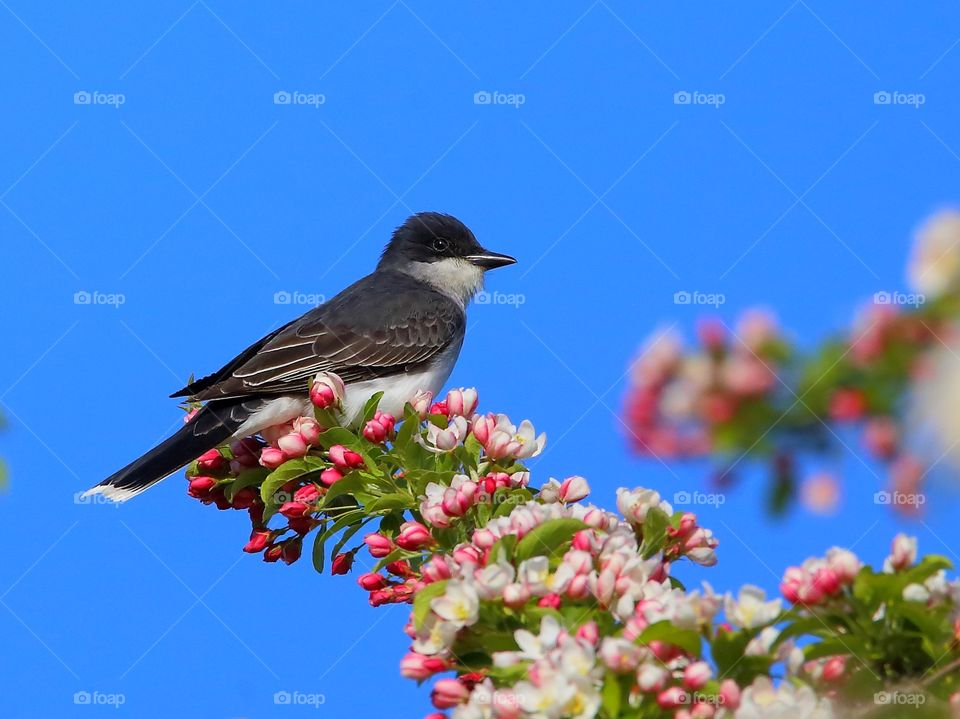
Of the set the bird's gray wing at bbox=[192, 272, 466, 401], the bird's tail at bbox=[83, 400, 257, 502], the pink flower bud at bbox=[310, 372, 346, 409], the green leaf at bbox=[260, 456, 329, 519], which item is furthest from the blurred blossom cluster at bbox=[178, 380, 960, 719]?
the bird's gray wing at bbox=[192, 272, 466, 401]

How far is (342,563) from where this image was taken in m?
4.63

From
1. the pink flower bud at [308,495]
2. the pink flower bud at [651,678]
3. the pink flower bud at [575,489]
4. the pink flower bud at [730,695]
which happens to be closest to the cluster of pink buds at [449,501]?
the pink flower bud at [575,489]

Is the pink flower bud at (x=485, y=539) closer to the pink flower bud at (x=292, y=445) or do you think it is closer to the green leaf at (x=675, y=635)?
the green leaf at (x=675, y=635)

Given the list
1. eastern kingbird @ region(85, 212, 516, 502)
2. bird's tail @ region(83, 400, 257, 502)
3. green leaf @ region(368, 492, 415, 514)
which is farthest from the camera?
eastern kingbird @ region(85, 212, 516, 502)

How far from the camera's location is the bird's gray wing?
21.0 feet

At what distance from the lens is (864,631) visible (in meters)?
2.82

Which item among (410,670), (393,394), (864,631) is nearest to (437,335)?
(393,394)

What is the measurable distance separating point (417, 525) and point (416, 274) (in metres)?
4.65

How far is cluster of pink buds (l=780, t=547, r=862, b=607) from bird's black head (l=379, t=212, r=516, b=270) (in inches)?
216

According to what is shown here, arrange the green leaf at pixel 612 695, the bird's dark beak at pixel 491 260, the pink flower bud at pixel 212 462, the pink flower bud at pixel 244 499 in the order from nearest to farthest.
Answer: the green leaf at pixel 612 695 → the pink flower bud at pixel 244 499 → the pink flower bud at pixel 212 462 → the bird's dark beak at pixel 491 260

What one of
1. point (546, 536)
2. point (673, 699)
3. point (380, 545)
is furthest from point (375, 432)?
point (673, 699)

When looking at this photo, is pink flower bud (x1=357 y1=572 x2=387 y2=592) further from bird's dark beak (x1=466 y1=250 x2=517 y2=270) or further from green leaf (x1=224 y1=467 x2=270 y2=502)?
bird's dark beak (x1=466 y1=250 x2=517 y2=270)

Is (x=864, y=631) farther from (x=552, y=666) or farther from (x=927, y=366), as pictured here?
(x=927, y=366)

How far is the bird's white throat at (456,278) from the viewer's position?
8.27 meters
